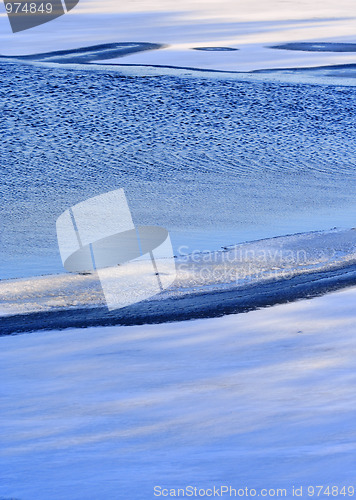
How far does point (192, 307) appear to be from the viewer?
362cm

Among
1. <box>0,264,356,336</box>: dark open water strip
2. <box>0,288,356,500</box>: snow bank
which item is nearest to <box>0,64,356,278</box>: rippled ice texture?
<box>0,264,356,336</box>: dark open water strip

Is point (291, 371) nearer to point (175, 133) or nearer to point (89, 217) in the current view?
point (89, 217)

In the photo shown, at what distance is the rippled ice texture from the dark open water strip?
692mm

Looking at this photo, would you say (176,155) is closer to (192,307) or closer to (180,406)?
(192,307)

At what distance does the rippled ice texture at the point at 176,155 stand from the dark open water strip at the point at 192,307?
27.2 inches

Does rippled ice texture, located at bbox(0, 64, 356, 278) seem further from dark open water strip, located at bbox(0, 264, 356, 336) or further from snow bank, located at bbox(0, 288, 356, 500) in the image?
snow bank, located at bbox(0, 288, 356, 500)

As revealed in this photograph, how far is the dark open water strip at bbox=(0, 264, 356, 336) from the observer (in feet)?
11.3

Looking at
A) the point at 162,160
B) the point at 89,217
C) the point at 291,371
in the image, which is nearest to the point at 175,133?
the point at 162,160

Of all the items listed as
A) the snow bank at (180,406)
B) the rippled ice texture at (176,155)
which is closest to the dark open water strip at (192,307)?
the snow bank at (180,406)

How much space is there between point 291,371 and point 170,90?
17.9ft

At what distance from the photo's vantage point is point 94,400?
266cm

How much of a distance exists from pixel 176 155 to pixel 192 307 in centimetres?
294

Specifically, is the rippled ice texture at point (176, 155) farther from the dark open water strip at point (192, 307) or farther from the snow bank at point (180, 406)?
the snow bank at point (180, 406)

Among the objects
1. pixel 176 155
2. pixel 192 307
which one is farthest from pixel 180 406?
pixel 176 155
